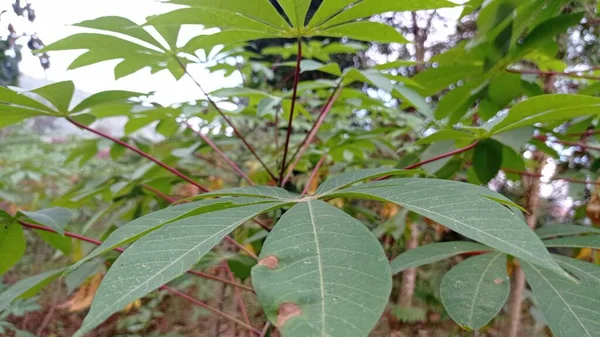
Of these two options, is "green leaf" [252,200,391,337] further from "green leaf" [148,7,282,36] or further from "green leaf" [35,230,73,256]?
"green leaf" [35,230,73,256]

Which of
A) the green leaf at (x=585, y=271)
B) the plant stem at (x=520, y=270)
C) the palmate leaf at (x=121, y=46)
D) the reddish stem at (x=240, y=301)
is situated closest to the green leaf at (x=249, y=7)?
the palmate leaf at (x=121, y=46)

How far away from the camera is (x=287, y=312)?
0.84 feet

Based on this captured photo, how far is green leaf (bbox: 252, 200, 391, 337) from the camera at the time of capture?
246 millimetres

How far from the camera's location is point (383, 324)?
2.51 metres

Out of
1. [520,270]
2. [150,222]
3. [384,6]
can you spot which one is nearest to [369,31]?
[384,6]

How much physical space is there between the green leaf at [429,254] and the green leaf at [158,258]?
0.22 metres

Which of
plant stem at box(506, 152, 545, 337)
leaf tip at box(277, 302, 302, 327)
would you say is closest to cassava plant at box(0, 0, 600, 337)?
leaf tip at box(277, 302, 302, 327)

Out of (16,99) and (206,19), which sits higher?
(206,19)

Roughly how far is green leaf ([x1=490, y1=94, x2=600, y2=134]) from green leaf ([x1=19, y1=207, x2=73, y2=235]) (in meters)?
0.69

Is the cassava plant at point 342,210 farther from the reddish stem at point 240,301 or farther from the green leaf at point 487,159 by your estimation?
the reddish stem at point 240,301

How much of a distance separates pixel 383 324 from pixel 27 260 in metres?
Result: 2.88

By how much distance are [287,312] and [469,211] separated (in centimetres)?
18

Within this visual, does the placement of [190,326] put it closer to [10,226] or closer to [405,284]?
[405,284]

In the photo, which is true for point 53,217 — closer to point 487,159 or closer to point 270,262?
point 270,262
